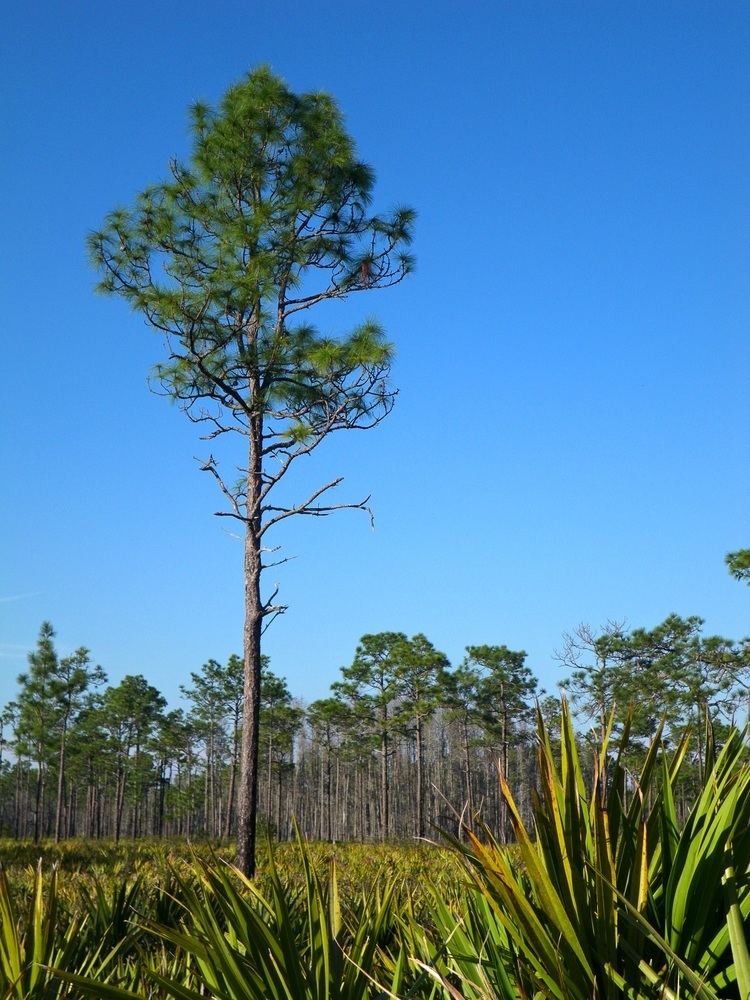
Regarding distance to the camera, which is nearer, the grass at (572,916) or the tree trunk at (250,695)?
the grass at (572,916)

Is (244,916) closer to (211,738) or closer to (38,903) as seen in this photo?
(38,903)

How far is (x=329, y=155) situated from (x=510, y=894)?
48.9ft

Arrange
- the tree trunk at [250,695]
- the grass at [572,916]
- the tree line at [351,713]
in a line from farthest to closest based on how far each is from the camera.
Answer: the tree line at [351,713] < the tree trunk at [250,695] < the grass at [572,916]

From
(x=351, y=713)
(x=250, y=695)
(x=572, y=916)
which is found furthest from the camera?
(x=351, y=713)

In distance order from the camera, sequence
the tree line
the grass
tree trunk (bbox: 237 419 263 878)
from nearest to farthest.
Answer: the grass, tree trunk (bbox: 237 419 263 878), the tree line

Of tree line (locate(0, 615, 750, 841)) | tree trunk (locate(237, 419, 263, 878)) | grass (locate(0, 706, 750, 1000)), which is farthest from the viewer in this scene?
tree line (locate(0, 615, 750, 841))

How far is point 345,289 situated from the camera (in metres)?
16.7

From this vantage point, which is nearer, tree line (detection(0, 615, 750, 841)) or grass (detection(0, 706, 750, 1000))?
grass (detection(0, 706, 750, 1000))

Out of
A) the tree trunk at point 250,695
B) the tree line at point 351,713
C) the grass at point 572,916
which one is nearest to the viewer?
the grass at point 572,916

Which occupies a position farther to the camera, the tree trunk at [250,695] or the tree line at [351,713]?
the tree line at [351,713]

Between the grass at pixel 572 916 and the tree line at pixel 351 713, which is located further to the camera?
the tree line at pixel 351 713

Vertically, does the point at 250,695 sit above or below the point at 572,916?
above

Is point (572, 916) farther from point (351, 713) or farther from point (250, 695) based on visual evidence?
point (351, 713)

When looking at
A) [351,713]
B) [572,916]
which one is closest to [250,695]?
[572,916]
